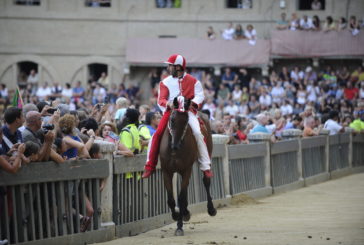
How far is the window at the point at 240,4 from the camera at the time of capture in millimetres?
44006

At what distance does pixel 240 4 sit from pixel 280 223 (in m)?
31.7

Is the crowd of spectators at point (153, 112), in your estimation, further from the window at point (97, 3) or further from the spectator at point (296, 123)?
the window at point (97, 3)

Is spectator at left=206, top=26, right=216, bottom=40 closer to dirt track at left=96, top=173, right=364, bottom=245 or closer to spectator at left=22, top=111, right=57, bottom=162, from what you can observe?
dirt track at left=96, top=173, right=364, bottom=245

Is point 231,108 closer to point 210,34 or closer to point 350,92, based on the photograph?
point 350,92

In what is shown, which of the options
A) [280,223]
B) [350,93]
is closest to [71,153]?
[280,223]

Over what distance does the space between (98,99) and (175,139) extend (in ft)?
84.9

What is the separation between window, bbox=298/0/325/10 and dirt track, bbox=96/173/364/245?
25.3 metres

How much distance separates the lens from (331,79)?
39.4 m

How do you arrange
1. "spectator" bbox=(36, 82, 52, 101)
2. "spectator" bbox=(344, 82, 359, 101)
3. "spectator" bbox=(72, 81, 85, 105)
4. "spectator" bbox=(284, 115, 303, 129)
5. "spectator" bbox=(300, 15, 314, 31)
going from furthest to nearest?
1. "spectator" bbox=(300, 15, 314, 31)
2. "spectator" bbox=(36, 82, 52, 101)
3. "spectator" bbox=(72, 81, 85, 105)
4. "spectator" bbox=(344, 82, 359, 101)
5. "spectator" bbox=(284, 115, 303, 129)

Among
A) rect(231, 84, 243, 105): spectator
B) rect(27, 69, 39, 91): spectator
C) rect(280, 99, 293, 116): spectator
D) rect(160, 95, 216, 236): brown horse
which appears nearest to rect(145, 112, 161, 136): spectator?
rect(160, 95, 216, 236): brown horse

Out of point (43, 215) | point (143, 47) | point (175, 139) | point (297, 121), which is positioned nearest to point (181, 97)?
point (175, 139)

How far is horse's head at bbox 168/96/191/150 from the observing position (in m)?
12.9

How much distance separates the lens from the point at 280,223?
44.3 feet

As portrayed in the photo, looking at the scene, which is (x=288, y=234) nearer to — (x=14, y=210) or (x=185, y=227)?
(x=185, y=227)
